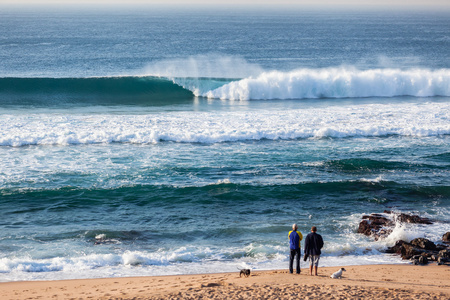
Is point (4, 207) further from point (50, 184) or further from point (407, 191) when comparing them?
point (407, 191)

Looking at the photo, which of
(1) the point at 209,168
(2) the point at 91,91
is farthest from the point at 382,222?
(2) the point at 91,91

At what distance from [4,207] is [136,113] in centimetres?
1135

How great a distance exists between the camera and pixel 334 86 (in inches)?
1141

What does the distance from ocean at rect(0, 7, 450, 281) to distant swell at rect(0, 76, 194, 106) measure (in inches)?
4.4

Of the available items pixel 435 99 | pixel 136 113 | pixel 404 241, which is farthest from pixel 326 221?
pixel 435 99

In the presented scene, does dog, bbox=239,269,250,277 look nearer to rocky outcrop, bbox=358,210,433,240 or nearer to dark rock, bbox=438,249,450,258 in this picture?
rocky outcrop, bbox=358,210,433,240

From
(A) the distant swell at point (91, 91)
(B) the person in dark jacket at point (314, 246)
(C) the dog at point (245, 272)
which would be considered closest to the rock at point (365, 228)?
(B) the person in dark jacket at point (314, 246)

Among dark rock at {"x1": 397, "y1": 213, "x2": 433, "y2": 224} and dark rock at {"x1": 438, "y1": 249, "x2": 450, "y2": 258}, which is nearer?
dark rock at {"x1": 438, "y1": 249, "x2": 450, "y2": 258}

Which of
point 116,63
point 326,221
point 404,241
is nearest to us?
point 404,241

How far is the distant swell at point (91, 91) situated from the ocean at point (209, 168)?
11 cm

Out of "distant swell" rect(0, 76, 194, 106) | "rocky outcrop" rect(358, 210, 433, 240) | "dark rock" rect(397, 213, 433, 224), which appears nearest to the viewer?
"rocky outcrop" rect(358, 210, 433, 240)

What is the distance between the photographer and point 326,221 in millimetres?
12141

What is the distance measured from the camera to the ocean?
416 inches

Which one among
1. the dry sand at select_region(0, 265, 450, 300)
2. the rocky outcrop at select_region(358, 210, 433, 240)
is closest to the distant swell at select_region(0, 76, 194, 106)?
the rocky outcrop at select_region(358, 210, 433, 240)
